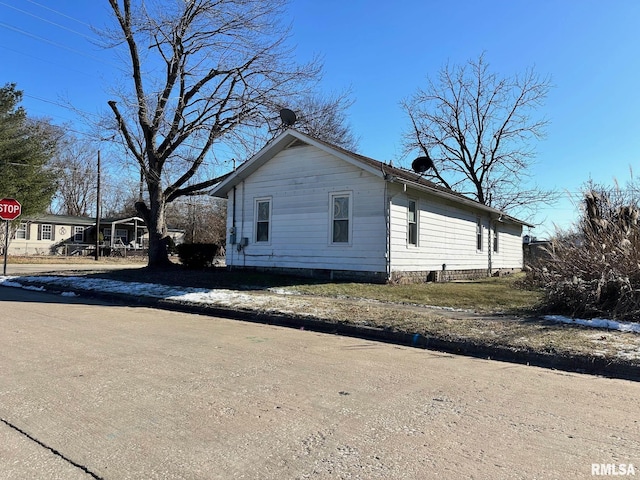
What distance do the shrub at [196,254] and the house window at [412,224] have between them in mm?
8328

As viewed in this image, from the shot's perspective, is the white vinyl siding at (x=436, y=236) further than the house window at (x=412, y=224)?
No

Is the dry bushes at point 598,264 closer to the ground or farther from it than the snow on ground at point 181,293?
farther from it

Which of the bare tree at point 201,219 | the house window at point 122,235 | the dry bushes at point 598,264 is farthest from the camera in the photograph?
the house window at point 122,235

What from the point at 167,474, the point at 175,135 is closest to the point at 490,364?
the point at 167,474

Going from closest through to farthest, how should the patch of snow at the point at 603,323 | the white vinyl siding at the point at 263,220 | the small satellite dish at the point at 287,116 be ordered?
the patch of snow at the point at 603,323
the white vinyl siding at the point at 263,220
the small satellite dish at the point at 287,116

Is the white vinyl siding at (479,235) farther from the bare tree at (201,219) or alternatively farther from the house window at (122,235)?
the house window at (122,235)

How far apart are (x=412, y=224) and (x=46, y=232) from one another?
38893 mm

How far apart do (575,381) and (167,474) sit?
4.63 metres

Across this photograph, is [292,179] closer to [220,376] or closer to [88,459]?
[220,376]

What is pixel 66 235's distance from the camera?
4409cm

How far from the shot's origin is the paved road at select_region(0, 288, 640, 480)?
3098 mm

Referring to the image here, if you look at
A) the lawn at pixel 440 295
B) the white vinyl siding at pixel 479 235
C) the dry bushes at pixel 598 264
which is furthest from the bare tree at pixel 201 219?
the dry bushes at pixel 598 264

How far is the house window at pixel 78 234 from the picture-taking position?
147ft

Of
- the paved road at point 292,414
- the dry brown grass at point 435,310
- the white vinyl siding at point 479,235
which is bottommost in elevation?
the paved road at point 292,414
